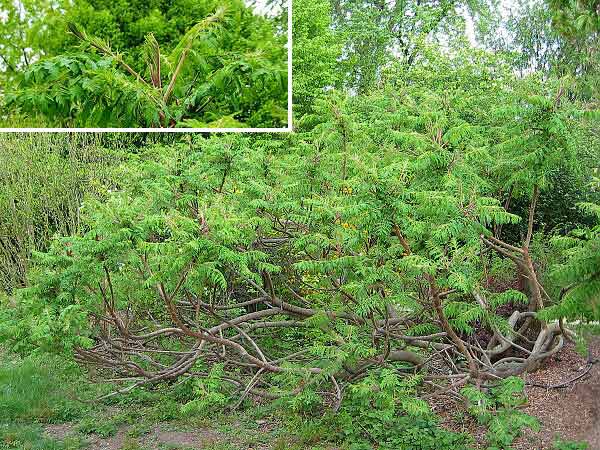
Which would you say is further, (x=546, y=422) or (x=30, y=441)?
(x=30, y=441)

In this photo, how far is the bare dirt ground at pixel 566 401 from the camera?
4617 millimetres

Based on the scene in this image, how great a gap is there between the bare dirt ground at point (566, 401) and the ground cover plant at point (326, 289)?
0.04 metres

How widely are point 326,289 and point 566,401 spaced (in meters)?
1.79

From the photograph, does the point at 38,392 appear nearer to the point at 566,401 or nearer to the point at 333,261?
the point at 333,261

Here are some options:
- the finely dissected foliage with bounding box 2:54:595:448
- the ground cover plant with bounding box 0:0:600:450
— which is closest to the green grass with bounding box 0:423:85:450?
the ground cover plant with bounding box 0:0:600:450

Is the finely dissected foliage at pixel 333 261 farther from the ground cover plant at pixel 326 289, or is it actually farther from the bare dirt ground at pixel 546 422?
the bare dirt ground at pixel 546 422

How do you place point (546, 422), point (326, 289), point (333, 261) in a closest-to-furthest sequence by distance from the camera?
point (333, 261)
point (546, 422)
point (326, 289)

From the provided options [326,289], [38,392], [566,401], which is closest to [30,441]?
[38,392]

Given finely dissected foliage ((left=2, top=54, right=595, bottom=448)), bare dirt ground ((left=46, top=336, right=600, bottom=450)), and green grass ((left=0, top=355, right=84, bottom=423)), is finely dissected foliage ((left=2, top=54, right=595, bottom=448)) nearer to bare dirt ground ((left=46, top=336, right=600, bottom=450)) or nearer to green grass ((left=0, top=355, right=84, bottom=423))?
bare dirt ground ((left=46, top=336, right=600, bottom=450))

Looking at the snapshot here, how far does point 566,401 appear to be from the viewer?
16.6 feet

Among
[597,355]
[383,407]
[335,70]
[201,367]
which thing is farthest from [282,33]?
[335,70]

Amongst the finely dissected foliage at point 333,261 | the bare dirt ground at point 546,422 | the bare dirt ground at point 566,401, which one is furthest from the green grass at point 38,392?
the bare dirt ground at point 566,401

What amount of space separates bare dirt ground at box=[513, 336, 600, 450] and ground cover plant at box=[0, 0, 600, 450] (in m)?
0.04

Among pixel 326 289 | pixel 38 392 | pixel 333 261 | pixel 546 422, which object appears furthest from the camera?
pixel 38 392
